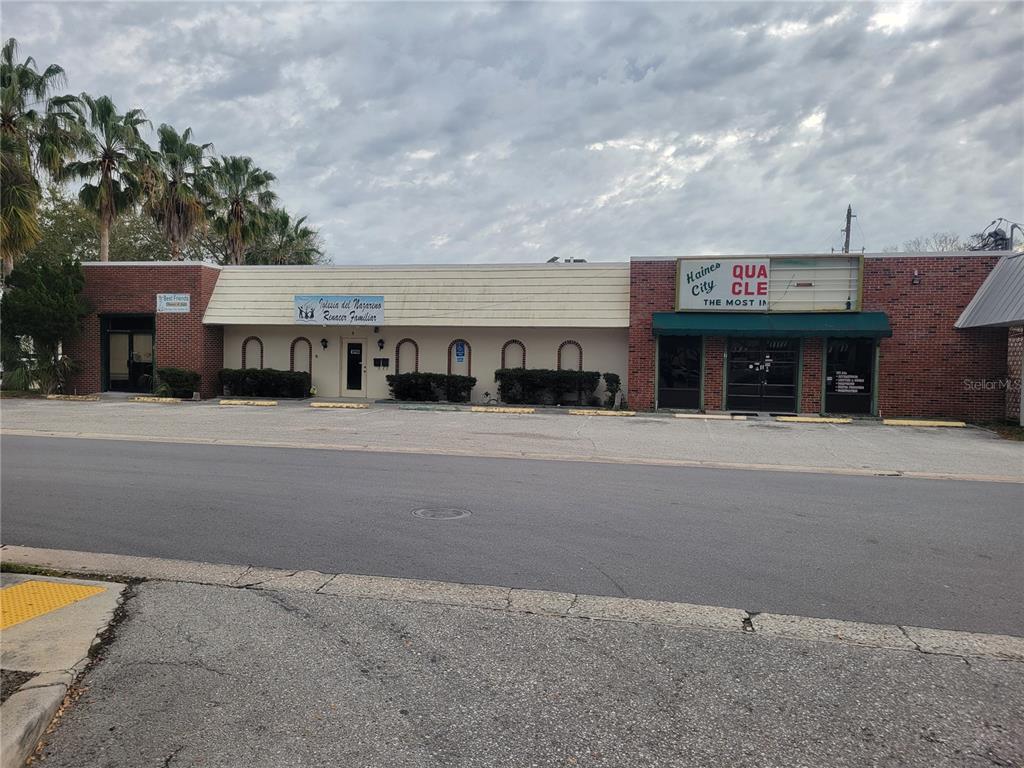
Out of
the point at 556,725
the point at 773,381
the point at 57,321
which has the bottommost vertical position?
the point at 556,725

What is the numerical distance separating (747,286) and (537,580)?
17069 mm

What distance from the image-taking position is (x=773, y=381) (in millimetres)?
20797

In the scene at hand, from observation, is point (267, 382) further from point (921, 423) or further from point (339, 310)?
point (921, 423)

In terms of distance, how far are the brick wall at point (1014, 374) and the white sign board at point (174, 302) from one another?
24.9 m

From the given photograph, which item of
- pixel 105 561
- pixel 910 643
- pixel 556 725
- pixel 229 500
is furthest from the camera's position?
pixel 229 500

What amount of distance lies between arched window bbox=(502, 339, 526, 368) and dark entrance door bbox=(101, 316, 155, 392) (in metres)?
12.5

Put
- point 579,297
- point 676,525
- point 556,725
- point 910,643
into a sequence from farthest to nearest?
point 579,297, point 676,525, point 910,643, point 556,725

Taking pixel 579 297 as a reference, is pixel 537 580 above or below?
below

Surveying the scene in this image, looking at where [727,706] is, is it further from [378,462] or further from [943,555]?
[378,462]

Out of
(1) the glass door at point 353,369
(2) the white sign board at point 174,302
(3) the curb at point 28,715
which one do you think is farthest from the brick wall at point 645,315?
(3) the curb at point 28,715

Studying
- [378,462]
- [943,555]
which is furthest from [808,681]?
[378,462]

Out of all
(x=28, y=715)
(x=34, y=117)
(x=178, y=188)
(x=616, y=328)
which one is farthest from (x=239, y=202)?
(x=28, y=715)

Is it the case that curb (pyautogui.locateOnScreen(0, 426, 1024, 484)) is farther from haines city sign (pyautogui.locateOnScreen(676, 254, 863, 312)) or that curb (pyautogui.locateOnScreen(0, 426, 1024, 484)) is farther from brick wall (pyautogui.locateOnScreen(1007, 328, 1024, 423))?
haines city sign (pyautogui.locateOnScreen(676, 254, 863, 312))

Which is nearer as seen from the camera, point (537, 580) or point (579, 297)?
point (537, 580)
